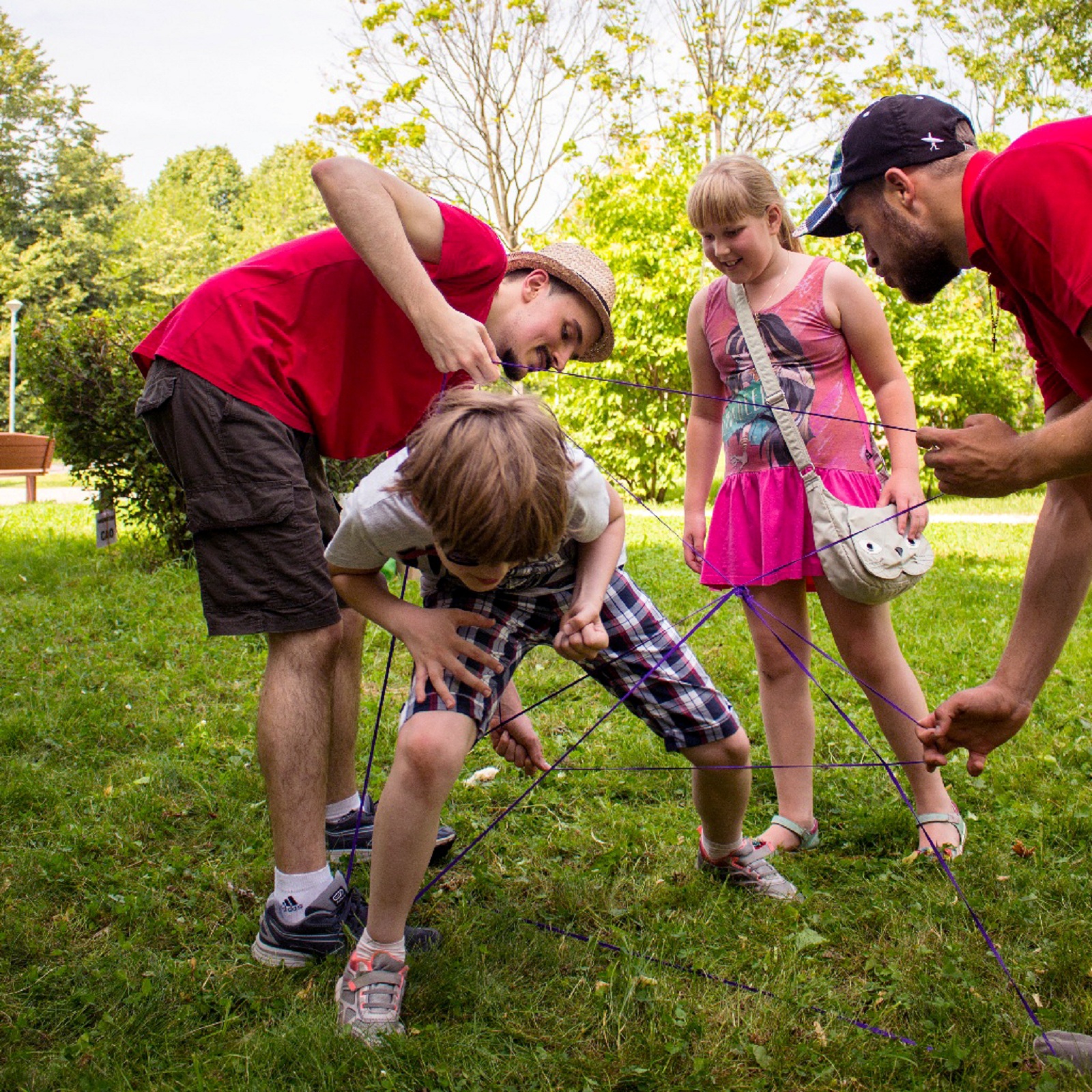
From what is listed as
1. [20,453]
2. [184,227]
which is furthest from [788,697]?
[184,227]

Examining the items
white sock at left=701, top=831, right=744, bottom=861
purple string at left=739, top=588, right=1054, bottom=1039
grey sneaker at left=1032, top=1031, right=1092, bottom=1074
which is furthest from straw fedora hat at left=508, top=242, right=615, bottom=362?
grey sneaker at left=1032, top=1031, right=1092, bottom=1074

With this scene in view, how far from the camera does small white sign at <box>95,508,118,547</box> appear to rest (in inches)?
287

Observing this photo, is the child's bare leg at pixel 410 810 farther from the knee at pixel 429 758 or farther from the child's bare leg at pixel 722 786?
the child's bare leg at pixel 722 786

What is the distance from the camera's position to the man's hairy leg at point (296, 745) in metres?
2.31

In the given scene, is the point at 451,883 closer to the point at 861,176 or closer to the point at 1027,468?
the point at 1027,468

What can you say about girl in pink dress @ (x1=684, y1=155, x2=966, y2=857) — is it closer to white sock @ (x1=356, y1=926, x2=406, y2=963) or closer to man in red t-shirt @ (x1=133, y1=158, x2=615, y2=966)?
man in red t-shirt @ (x1=133, y1=158, x2=615, y2=966)

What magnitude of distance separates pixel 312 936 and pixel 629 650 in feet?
3.05

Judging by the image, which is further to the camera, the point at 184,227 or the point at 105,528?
the point at 184,227

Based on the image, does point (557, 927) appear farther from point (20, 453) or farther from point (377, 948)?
point (20, 453)

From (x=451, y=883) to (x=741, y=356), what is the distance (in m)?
1.60

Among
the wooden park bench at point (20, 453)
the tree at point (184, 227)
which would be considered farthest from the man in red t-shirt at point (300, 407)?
the tree at point (184, 227)

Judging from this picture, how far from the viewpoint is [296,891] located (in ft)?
7.56

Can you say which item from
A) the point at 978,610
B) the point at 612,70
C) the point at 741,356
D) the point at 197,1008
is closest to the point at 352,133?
the point at 612,70

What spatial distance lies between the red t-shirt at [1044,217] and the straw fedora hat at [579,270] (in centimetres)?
93
